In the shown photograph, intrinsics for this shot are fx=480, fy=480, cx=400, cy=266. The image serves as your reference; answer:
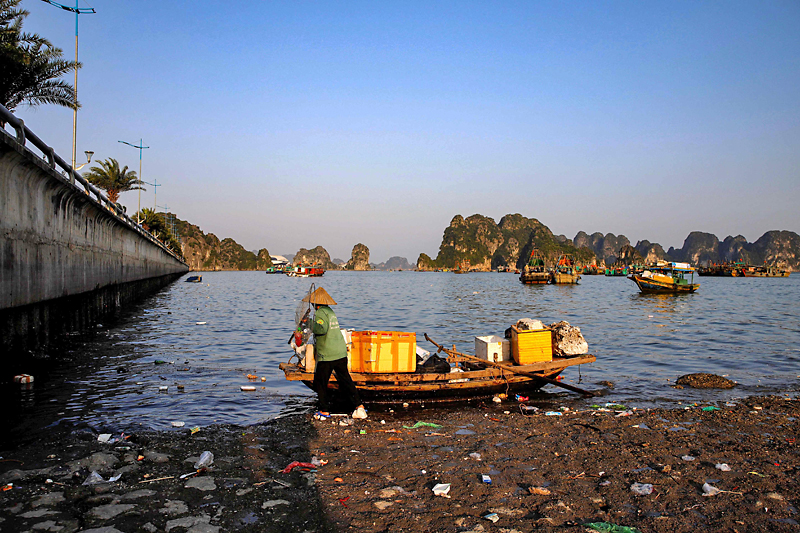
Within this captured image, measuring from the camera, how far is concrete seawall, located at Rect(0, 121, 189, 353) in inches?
419

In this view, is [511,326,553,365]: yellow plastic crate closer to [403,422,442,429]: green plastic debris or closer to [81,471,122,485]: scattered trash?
[403,422,442,429]: green plastic debris

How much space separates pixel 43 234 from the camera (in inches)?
520

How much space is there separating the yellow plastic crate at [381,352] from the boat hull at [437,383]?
0.20 meters

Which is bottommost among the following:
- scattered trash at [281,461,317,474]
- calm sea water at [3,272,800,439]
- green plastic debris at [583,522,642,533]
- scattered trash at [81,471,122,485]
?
calm sea water at [3,272,800,439]

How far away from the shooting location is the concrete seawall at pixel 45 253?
10633 millimetres

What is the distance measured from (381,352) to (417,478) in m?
4.23

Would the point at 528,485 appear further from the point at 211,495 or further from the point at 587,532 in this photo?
the point at 211,495

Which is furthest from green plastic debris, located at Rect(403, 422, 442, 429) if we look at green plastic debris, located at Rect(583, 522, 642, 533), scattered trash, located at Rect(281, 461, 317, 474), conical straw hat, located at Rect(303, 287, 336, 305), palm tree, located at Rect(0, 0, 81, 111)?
palm tree, located at Rect(0, 0, 81, 111)

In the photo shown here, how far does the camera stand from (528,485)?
5723 mm

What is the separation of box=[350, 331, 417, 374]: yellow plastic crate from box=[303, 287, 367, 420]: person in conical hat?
0.75m

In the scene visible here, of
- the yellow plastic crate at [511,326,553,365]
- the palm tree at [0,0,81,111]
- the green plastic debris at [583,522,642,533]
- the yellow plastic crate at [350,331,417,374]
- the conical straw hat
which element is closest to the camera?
the green plastic debris at [583,522,642,533]

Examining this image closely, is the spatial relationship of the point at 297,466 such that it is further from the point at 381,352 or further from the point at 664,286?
the point at 664,286

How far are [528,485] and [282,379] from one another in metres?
8.28

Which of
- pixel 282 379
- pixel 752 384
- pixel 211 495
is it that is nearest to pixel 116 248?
pixel 282 379
